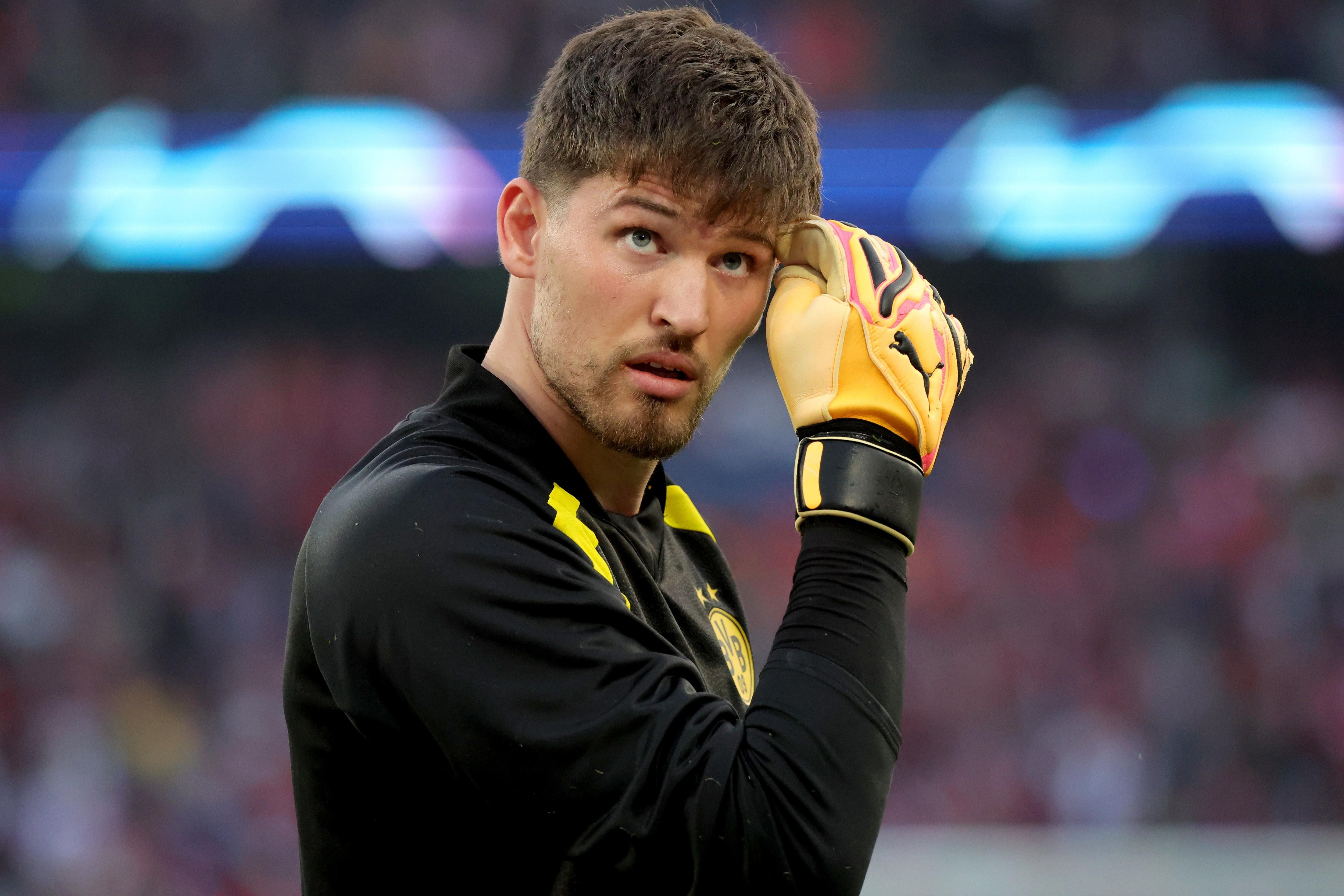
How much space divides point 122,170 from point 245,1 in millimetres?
1868

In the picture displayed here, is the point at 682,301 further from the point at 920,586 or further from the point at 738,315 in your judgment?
the point at 920,586

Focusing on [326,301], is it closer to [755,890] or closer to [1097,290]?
[1097,290]

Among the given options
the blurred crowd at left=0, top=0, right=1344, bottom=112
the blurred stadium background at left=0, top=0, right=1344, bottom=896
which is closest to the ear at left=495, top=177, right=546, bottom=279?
the blurred stadium background at left=0, top=0, right=1344, bottom=896

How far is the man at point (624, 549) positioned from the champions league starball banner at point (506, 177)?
7.28m

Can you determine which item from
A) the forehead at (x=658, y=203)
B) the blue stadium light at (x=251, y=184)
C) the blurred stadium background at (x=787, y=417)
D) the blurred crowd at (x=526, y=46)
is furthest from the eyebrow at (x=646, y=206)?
the blurred crowd at (x=526, y=46)

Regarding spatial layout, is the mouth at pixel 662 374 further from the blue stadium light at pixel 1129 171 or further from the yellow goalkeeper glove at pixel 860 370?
the blue stadium light at pixel 1129 171

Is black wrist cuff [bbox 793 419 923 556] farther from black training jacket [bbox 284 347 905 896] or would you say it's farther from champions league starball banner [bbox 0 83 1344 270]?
champions league starball banner [bbox 0 83 1344 270]

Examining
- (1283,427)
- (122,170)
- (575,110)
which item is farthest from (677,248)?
(1283,427)

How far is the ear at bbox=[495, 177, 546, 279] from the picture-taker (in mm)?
1660

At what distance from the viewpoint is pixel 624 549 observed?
1.66 m

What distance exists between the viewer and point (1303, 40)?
938 cm

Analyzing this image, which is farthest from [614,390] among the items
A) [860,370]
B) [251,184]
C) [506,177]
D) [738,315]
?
[251,184]

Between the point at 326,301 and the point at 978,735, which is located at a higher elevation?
the point at 326,301

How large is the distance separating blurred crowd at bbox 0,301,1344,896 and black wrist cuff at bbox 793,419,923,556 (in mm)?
6683
